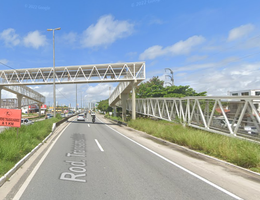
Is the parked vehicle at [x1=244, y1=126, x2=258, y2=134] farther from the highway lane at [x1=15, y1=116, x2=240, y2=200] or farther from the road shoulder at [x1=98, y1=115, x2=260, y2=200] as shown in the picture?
the highway lane at [x1=15, y1=116, x2=240, y2=200]

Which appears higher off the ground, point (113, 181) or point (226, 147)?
point (226, 147)

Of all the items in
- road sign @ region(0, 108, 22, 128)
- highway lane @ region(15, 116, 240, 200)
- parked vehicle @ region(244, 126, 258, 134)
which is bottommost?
highway lane @ region(15, 116, 240, 200)

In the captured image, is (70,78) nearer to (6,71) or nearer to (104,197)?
(6,71)

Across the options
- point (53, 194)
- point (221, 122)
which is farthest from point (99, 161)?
point (221, 122)

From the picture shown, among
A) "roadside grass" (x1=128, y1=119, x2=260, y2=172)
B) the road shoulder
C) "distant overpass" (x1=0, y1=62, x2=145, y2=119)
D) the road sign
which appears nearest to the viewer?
the road shoulder

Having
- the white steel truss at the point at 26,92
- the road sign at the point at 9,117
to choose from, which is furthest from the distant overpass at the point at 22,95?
the road sign at the point at 9,117

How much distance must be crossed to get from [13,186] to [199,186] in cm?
502

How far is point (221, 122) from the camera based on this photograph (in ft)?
37.0

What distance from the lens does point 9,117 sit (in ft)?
31.0

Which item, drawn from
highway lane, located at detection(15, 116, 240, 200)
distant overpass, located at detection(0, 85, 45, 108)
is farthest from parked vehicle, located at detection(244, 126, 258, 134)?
distant overpass, located at detection(0, 85, 45, 108)

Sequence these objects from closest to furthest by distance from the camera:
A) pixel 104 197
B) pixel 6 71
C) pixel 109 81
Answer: pixel 104 197 → pixel 109 81 → pixel 6 71

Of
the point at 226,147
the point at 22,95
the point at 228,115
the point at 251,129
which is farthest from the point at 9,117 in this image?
the point at 22,95

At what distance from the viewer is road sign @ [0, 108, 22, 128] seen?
934 centimetres

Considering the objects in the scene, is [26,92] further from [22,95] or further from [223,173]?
[223,173]
